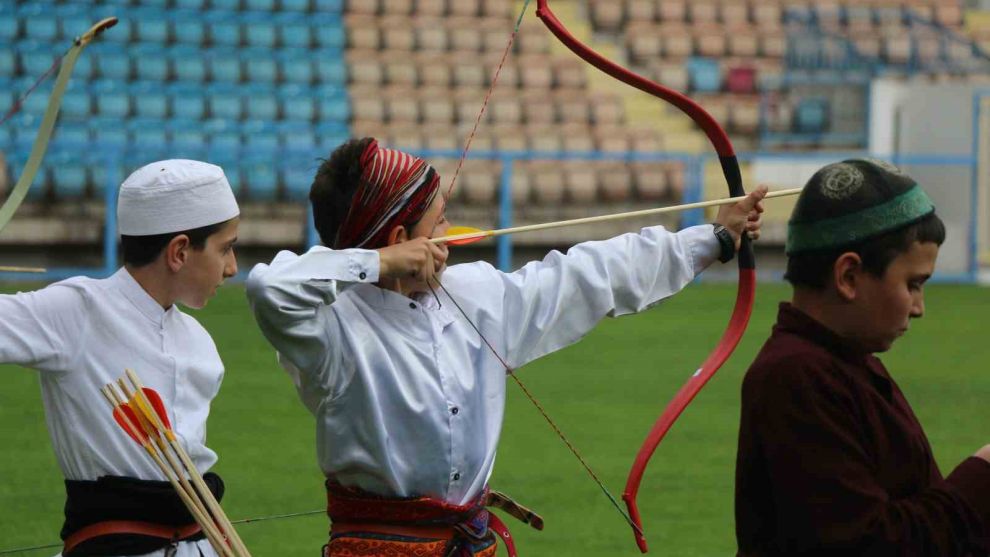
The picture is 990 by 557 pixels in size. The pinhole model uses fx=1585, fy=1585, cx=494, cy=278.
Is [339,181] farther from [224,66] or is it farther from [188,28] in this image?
[188,28]

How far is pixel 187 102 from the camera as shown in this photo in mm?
13875

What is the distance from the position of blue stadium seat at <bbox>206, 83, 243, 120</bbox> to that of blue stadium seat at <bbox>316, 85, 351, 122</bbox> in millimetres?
748

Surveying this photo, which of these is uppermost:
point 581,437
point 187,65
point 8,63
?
point 8,63

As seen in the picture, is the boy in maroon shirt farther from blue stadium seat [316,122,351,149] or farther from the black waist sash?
blue stadium seat [316,122,351,149]

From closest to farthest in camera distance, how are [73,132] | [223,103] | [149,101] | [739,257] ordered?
[739,257] → [73,132] → [149,101] → [223,103]

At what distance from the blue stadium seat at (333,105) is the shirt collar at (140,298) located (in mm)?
11434

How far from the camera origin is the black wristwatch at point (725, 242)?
2.84 m

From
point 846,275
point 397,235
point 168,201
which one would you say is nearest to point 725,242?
point 397,235

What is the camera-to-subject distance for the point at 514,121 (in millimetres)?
15047

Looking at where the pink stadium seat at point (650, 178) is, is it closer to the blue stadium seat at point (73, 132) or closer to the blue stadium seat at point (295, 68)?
the blue stadium seat at point (295, 68)

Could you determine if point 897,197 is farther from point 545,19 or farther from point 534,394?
point 534,394

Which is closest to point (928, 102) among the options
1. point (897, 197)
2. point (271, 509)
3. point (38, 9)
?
point (38, 9)

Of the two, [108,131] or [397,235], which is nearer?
[397,235]

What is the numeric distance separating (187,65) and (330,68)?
55.3 inches
